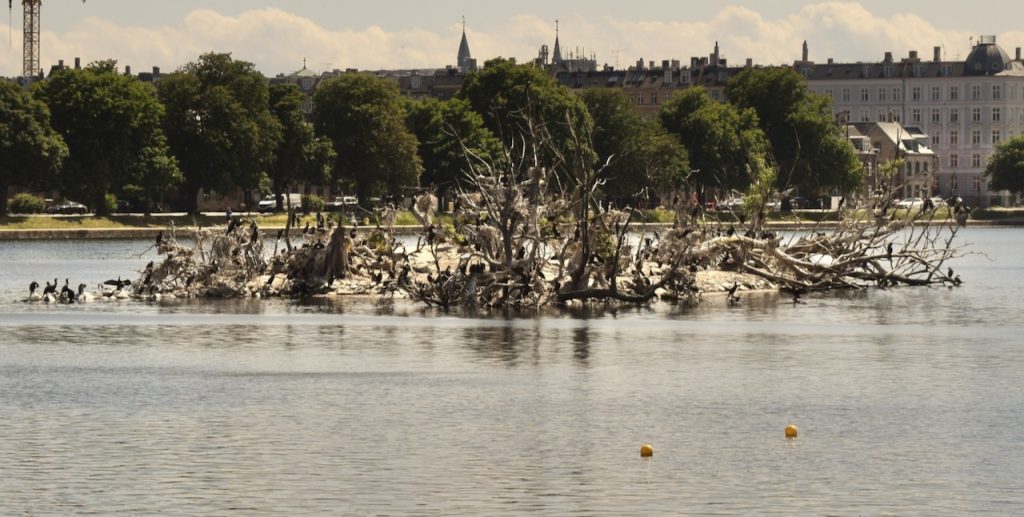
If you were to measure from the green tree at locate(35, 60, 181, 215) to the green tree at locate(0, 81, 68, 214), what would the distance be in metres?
2.81

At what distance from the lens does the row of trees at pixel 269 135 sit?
146875 millimetres

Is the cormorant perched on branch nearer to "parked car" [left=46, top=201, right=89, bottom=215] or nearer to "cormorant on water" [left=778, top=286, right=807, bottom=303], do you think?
"cormorant on water" [left=778, top=286, right=807, bottom=303]

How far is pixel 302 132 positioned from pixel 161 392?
415 feet

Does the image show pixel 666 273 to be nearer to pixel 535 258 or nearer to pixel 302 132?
pixel 535 258

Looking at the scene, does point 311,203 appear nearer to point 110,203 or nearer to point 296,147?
point 296,147

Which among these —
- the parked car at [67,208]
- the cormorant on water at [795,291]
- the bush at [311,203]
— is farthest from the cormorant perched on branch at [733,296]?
the parked car at [67,208]

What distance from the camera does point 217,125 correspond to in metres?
158

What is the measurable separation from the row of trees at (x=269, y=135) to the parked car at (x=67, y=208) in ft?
34.9

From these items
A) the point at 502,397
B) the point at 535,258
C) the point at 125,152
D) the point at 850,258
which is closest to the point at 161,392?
the point at 502,397

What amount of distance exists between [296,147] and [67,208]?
91.9 feet

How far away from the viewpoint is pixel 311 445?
36.0 m

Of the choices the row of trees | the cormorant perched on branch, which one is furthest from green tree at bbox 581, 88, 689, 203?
the cormorant perched on branch

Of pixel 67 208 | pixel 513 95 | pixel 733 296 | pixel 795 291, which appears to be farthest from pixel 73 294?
pixel 67 208

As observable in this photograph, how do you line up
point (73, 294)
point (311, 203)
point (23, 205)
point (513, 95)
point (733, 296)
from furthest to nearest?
point (311, 203) < point (513, 95) < point (23, 205) < point (733, 296) < point (73, 294)
